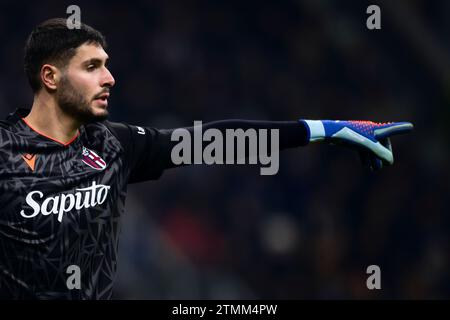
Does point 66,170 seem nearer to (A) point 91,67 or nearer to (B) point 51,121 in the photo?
(B) point 51,121

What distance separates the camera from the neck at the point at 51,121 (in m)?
3.56

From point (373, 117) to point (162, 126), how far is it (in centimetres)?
236

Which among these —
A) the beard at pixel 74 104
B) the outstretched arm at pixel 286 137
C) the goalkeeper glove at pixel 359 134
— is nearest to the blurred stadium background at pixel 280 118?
the outstretched arm at pixel 286 137

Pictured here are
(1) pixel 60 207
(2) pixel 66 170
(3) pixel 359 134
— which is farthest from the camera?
(3) pixel 359 134

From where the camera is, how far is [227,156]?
12.4ft

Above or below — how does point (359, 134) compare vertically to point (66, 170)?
above

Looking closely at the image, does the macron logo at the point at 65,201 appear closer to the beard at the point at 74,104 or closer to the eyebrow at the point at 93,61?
the beard at the point at 74,104

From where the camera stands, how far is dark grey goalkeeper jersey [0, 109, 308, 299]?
333 centimetres

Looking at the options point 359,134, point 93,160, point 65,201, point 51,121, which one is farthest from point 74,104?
point 359,134

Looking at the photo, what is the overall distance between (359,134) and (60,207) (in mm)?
1421

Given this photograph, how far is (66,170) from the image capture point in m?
3.51

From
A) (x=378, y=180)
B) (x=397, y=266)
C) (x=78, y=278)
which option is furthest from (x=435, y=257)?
(x=78, y=278)

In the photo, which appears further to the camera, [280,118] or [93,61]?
[280,118]

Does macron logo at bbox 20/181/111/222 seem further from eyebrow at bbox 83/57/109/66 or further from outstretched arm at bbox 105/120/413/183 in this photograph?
eyebrow at bbox 83/57/109/66
